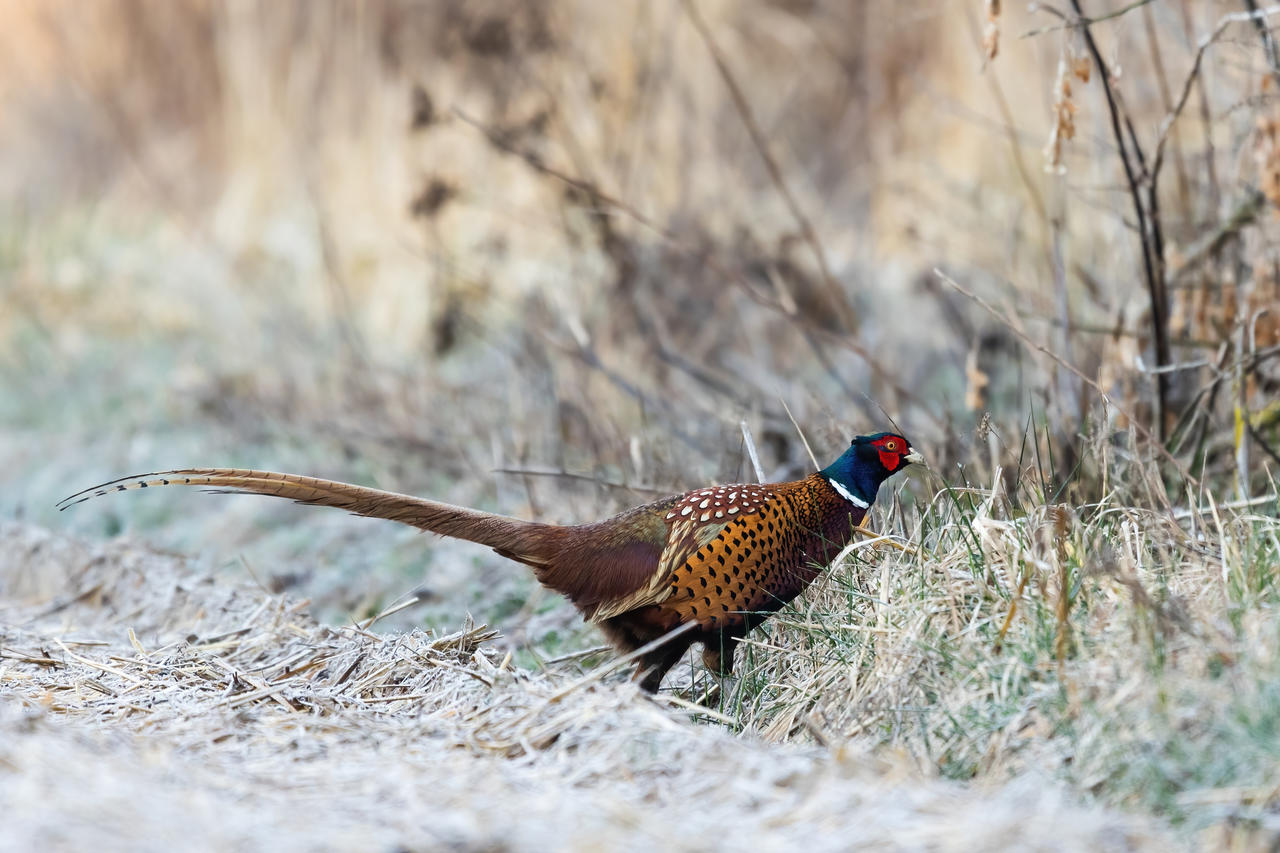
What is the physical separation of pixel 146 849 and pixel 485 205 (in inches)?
256

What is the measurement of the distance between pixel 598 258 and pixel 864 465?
4676 millimetres

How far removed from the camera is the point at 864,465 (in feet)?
10.9

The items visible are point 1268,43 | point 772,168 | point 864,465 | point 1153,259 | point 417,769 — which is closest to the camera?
point 417,769

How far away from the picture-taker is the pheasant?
3.13m

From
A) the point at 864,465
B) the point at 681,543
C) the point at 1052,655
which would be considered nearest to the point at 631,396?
the point at 864,465

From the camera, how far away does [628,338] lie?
22.6ft

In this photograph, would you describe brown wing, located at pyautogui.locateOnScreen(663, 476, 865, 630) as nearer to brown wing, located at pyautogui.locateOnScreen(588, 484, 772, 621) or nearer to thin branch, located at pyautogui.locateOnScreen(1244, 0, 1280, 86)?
brown wing, located at pyautogui.locateOnScreen(588, 484, 772, 621)

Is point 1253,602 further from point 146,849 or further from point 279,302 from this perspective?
point 279,302

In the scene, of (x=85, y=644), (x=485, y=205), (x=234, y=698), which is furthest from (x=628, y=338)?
(x=234, y=698)

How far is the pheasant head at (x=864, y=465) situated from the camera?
3324 millimetres

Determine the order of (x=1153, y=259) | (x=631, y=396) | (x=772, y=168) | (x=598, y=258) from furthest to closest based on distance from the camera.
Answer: (x=598, y=258)
(x=631, y=396)
(x=772, y=168)
(x=1153, y=259)

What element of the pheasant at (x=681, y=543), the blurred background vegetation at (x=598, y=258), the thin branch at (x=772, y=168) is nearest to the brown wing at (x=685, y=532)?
the pheasant at (x=681, y=543)

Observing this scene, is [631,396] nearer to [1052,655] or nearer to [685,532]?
[685,532]

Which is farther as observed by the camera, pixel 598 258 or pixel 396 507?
pixel 598 258
